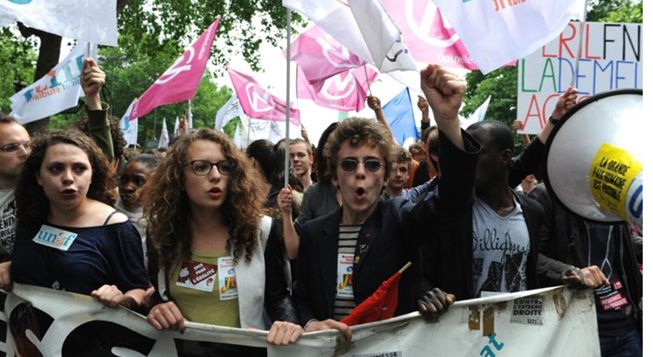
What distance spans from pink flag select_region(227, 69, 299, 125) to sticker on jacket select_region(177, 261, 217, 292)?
25.4 ft

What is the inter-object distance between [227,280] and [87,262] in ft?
1.83

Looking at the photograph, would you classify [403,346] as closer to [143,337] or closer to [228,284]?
[228,284]

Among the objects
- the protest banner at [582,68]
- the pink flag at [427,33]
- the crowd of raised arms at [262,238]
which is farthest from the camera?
the protest banner at [582,68]

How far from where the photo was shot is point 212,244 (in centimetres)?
328

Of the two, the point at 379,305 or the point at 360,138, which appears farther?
the point at 360,138

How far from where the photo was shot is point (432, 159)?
4.94 metres

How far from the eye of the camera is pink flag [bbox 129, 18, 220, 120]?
7926 mm

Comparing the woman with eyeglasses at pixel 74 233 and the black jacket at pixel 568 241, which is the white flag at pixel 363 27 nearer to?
the black jacket at pixel 568 241

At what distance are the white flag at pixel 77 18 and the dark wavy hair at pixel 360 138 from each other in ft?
4.53

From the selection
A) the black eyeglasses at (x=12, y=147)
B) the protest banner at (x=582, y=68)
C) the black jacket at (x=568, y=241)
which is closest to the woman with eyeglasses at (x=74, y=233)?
the black eyeglasses at (x=12, y=147)

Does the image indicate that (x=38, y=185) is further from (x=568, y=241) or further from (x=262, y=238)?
(x=568, y=241)

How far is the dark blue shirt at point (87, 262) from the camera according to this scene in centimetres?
323

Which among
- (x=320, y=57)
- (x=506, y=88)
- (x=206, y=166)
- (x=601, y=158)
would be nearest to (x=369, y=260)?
(x=206, y=166)

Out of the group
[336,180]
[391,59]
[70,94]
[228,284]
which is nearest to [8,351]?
[228,284]
